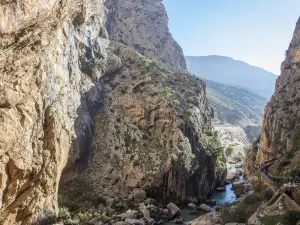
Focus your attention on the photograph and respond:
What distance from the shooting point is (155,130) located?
62500 mm

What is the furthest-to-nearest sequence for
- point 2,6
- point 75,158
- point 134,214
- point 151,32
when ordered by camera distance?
point 151,32 → point 75,158 → point 134,214 → point 2,6

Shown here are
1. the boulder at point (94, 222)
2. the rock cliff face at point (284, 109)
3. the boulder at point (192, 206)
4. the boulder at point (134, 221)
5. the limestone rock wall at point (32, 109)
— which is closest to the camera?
the limestone rock wall at point (32, 109)

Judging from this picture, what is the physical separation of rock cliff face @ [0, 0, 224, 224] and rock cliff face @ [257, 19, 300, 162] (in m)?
12.3

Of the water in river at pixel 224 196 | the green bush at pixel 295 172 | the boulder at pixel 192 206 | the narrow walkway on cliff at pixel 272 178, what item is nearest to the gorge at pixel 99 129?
the boulder at pixel 192 206

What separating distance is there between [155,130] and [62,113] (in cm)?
2073

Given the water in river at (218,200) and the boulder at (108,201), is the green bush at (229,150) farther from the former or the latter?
the boulder at (108,201)

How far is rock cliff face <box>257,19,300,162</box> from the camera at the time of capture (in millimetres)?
59281

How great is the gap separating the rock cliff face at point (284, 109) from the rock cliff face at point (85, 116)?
40.3 feet

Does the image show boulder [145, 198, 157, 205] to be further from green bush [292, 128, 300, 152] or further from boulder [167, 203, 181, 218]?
green bush [292, 128, 300, 152]

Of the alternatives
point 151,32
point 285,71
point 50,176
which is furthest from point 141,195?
point 151,32

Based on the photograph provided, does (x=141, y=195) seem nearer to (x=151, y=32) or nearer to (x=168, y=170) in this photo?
(x=168, y=170)

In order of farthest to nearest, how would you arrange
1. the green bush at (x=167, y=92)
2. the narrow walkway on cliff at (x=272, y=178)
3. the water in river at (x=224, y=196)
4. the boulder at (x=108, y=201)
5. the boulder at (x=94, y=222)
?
the green bush at (x=167, y=92) < the water in river at (x=224, y=196) < the boulder at (x=108, y=201) < the boulder at (x=94, y=222) < the narrow walkway on cliff at (x=272, y=178)

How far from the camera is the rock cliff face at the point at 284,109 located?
5928cm

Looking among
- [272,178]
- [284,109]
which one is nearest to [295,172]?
[272,178]
